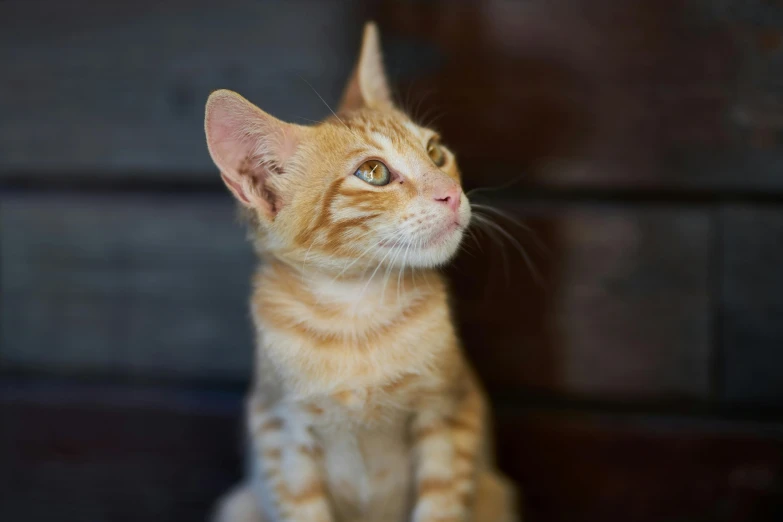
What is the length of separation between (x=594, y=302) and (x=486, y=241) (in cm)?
24

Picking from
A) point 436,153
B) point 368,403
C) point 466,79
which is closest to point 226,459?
point 368,403

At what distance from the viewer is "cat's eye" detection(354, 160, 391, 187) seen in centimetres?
89

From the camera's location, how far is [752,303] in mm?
1219

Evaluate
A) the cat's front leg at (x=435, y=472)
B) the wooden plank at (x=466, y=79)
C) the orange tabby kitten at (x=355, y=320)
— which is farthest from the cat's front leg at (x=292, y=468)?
the wooden plank at (x=466, y=79)

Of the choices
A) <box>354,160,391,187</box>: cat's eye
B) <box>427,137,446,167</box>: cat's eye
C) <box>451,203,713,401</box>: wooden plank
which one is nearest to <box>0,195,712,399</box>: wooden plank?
<box>451,203,713,401</box>: wooden plank

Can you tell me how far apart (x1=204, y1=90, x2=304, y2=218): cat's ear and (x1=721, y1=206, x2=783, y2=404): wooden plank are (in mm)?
829

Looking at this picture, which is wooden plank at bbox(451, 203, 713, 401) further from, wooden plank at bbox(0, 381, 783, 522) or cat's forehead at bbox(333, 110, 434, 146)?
cat's forehead at bbox(333, 110, 434, 146)

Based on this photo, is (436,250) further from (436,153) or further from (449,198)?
(436,153)

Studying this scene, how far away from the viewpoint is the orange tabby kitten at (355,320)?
34.0 inches

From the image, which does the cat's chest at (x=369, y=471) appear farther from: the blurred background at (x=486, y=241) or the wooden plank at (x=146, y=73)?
the wooden plank at (x=146, y=73)

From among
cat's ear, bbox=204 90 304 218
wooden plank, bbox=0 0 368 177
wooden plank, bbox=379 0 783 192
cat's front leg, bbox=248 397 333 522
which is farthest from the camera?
wooden plank, bbox=0 0 368 177

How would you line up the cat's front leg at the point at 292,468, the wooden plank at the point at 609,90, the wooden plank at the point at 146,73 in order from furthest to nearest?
the wooden plank at the point at 146,73 < the wooden plank at the point at 609,90 < the cat's front leg at the point at 292,468

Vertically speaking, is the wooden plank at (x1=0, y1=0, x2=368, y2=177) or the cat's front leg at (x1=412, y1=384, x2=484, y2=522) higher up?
the wooden plank at (x1=0, y1=0, x2=368, y2=177)

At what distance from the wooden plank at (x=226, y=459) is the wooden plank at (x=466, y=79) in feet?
1.51
